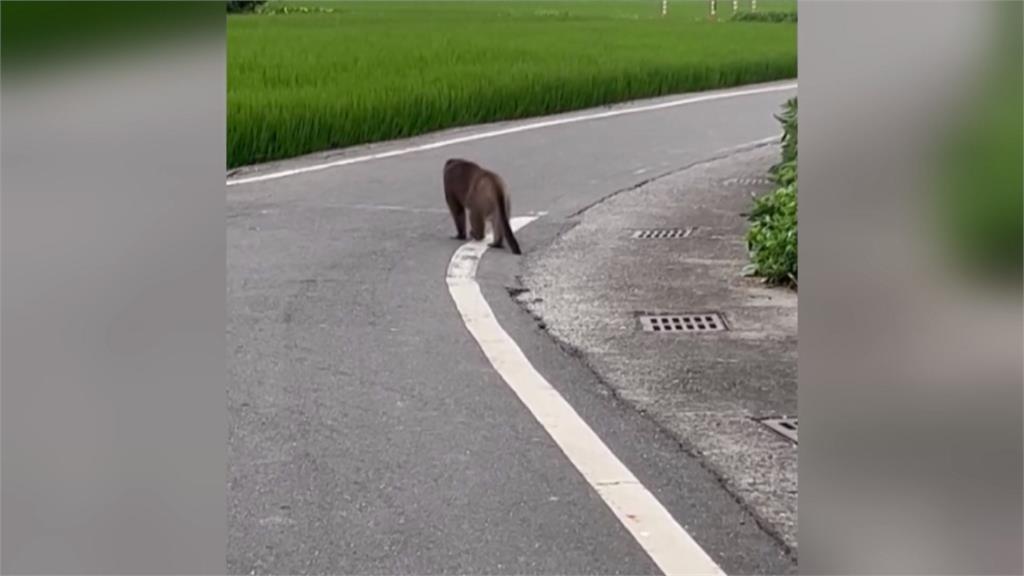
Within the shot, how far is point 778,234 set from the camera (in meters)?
3.77

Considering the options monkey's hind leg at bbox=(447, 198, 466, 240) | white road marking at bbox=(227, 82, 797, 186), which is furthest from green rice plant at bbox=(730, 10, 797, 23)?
monkey's hind leg at bbox=(447, 198, 466, 240)

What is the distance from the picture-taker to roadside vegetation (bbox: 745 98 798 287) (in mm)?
3516

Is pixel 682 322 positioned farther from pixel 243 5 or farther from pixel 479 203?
pixel 243 5

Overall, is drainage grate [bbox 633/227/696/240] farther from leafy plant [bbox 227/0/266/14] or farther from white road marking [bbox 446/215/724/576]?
leafy plant [bbox 227/0/266/14]

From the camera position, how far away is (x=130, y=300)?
0.76m

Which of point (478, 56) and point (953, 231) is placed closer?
point (953, 231)

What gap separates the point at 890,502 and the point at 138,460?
1.28 ft

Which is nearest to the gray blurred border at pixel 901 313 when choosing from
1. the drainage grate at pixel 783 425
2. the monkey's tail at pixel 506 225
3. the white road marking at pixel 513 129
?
the drainage grate at pixel 783 425

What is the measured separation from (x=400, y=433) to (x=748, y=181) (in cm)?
336

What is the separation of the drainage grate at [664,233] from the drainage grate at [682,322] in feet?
3.83

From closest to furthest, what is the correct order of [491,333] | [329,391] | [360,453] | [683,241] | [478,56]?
[360,453] → [329,391] → [478,56] → [491,333] → [683,241]

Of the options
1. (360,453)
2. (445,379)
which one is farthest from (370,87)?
(360,453)

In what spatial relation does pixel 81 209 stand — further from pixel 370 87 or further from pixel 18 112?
pixel 370 87

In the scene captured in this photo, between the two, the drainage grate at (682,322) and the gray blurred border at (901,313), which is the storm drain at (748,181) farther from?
the gray blurred border at (901,313)
